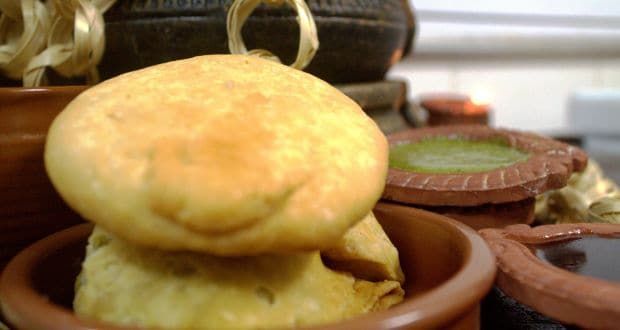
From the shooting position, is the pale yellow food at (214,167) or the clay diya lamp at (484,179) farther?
the clay diya lamp at (484,179)

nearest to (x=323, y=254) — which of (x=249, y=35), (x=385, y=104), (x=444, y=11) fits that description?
(x=249, y=35)

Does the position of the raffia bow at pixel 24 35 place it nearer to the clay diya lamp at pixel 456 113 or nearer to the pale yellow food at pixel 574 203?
the pale yellow food at pixel 574 203

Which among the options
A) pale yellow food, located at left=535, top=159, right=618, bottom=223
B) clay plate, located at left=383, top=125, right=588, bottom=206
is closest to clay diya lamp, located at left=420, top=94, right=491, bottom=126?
pale yellow food, located at left=535, top=159, right=618, bottom=223

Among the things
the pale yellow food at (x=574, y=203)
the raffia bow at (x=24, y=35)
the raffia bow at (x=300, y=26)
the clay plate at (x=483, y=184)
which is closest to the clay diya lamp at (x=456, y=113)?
the pale yellow food at (x=574, y=203)

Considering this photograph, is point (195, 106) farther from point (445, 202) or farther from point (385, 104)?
point (385, 104)

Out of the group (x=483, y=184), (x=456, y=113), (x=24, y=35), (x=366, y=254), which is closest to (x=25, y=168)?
(x=24, y=35)

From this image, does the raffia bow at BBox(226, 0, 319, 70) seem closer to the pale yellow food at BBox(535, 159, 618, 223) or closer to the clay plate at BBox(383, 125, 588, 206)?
the clay plate at BBox(383, 125, 588, 206)
